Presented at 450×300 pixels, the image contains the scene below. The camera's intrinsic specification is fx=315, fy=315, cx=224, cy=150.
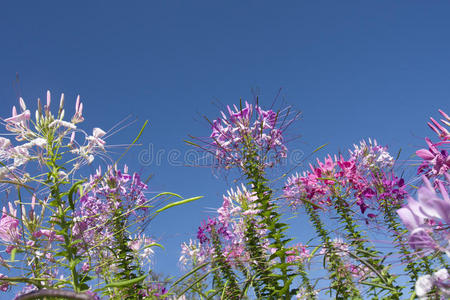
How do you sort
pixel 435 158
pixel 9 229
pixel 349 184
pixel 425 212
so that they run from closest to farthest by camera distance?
pixel 425 212
pixel 9 229
pixel 435 158
pixel 349 184

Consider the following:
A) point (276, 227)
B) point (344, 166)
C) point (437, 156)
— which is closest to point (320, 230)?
point (344, 166)

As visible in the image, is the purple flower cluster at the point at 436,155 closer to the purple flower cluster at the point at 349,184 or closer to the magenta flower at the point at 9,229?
the purple flower cluster at the point at 349,184

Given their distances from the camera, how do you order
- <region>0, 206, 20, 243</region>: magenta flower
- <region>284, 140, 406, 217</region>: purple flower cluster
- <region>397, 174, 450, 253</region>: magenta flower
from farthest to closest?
1. <region>284, 140, 406, 217</region>: purple flower cluster
2. <region>0, 206, 20, 243</region>: magenta flower
3. <region>397, 174, 450, 253</region>: magenta flower

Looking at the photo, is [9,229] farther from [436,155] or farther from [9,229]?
[436,155]

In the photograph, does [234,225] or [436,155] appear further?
[234,225]

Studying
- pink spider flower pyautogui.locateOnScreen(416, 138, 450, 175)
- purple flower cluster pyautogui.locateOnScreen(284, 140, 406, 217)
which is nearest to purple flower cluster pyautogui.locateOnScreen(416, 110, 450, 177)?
pink spider flower pyautogui.locateOnScreen(416, 138, 450, 175)

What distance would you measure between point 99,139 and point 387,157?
427 centimetres

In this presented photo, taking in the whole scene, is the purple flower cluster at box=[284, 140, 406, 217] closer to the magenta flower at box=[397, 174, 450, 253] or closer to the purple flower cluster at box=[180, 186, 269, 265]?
the purple flower cluster at box=[180, 186, 269, 265]

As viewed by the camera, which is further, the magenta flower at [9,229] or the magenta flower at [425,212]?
the magenta flower at [9,229]

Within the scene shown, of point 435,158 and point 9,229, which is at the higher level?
point 9,229

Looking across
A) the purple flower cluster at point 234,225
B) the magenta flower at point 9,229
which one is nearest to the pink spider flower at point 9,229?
the magenta flower at point 9,229

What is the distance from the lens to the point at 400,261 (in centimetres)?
109

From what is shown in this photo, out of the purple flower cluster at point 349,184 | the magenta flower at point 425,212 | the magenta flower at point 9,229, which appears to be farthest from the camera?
the purple flower cluster at point 349,184

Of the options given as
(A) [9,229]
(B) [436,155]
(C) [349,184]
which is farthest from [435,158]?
(A) [9,229]
